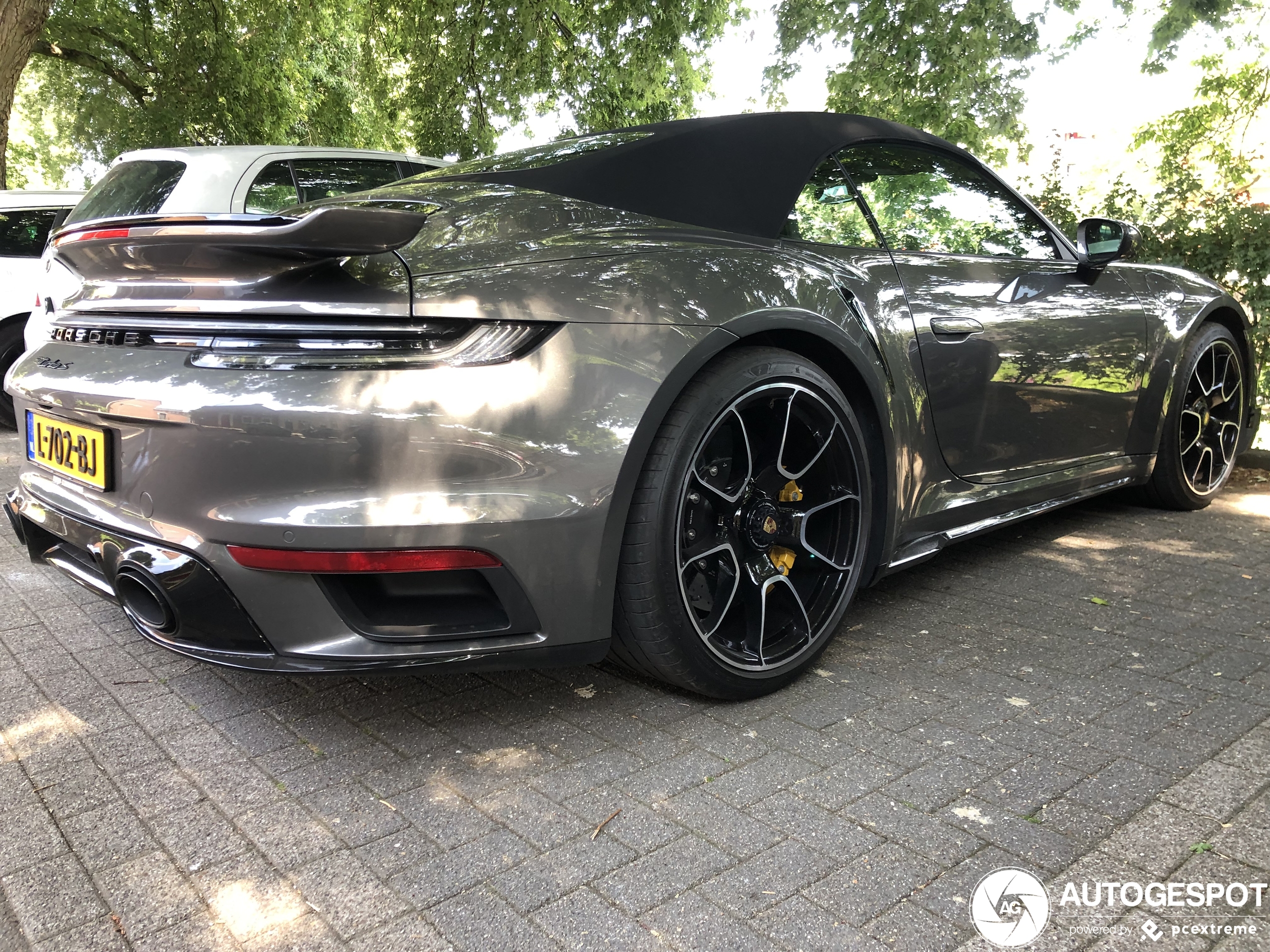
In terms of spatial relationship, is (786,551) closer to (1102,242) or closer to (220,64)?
(1102,242)

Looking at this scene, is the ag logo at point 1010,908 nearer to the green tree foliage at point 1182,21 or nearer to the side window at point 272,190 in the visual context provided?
the side window at point 272,190

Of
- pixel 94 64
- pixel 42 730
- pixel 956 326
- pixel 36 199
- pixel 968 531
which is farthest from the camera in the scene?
pixel 94 64

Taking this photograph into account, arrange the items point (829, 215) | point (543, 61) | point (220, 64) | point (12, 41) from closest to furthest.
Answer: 1. point (829, 215)
2. point (12, 41)
3. point (543, 61)
4. point (220, 64)

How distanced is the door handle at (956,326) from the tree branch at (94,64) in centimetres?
1629

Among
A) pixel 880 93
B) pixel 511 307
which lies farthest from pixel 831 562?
pixel 880 93

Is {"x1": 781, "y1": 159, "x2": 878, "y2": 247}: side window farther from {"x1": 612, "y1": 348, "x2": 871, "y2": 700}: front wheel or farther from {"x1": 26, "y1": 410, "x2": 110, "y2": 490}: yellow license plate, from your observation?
{"x1": 26, "y1": 410, "x2": 110, "y2": 490}: yellow license plate

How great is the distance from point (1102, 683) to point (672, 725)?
121cm

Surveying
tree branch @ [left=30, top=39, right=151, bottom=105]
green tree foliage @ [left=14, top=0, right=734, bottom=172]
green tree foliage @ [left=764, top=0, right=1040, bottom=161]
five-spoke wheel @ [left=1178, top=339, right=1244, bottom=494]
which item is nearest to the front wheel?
five-spoke wheel @ [left=1178, top=339, right=1244, bottom=494]

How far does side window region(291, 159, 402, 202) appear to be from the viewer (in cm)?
538

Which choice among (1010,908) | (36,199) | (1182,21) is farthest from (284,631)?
(1182,21)

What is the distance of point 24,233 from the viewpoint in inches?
263

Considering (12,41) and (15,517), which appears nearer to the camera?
(15,517)

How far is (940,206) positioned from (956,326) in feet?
1.70

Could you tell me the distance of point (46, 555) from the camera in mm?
2518
